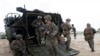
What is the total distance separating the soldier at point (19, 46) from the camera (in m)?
11.3

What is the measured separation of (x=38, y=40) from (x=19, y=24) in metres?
1.09

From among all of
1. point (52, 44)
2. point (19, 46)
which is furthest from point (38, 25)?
point (52, 44)

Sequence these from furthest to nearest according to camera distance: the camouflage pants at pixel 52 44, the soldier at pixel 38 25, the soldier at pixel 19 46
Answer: the soldier at pixel 38 25, the soldier at pixel 19 46, the camouflage pants at pixel 52 44

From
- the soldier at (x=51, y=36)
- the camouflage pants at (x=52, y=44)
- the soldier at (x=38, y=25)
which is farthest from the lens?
the soldier at (x=38, y=25)

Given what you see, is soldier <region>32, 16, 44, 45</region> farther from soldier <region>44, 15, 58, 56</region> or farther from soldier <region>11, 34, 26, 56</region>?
soldier <region>44, 15, 58, 56</region>

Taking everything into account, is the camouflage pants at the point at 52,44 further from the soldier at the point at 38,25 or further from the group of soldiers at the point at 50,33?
the soldier at the point at 38,25

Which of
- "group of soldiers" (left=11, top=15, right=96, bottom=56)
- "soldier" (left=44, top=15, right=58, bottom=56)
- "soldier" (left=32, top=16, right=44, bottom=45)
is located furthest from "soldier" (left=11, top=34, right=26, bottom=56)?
"soldier" (left=44, top=15, right=58, bottom=56)

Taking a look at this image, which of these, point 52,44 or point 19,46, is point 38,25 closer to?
point 19,46

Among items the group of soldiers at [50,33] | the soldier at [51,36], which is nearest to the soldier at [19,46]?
the group of soldiers at [50,33]

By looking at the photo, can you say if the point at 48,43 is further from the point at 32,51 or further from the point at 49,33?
the point at 32,51

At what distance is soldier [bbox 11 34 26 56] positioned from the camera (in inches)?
443

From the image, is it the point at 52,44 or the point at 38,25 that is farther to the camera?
the point at 38,25

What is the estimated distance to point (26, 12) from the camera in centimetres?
1208

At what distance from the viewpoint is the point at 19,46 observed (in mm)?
11289
